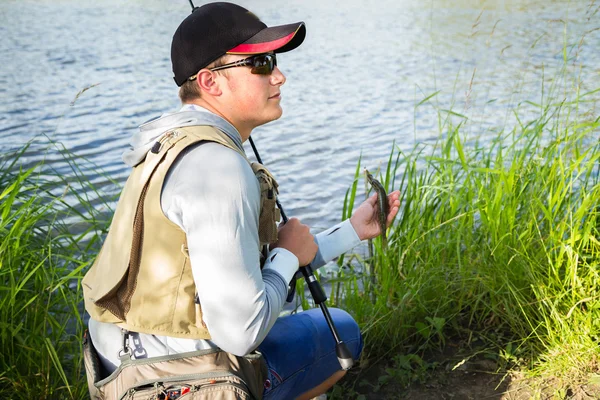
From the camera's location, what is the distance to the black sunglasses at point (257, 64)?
2.07 m

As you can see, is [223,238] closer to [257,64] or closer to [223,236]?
[223,236]

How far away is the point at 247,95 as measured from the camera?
212 cm

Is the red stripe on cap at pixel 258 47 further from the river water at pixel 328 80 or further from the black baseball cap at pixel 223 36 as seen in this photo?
the river water at pixel 328 80

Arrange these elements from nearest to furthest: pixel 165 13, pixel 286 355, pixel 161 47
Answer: pixel 286 355, pixel 161 47, pixel 165 13

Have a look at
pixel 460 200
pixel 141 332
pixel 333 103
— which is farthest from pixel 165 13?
pixel 141 332

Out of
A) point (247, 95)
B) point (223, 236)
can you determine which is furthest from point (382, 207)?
point (223, 236)

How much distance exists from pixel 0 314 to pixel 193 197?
1.51 m

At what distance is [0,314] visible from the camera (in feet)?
9.41

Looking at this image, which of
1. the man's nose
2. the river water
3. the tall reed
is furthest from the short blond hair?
the river water

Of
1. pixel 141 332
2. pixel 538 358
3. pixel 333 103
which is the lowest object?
pixel 333 103

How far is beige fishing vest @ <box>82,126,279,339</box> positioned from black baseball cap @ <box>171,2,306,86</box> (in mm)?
252

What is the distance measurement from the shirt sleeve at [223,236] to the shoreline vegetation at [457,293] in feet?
3.79

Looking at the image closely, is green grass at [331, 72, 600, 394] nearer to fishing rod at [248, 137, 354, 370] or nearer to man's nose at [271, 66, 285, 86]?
fishing rod at [248, 137, 354, 370]

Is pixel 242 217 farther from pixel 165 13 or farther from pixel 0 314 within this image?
pixel 165 13
